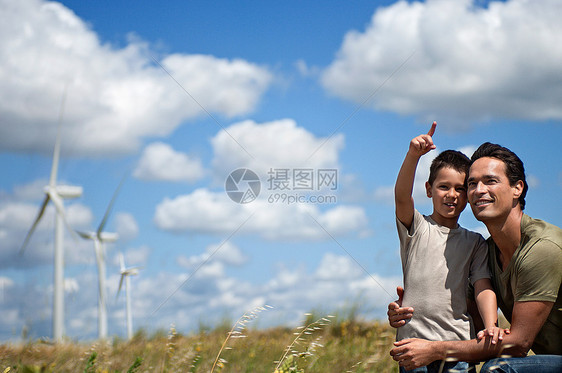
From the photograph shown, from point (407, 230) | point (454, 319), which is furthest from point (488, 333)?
point (407, 230)

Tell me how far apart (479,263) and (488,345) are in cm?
70

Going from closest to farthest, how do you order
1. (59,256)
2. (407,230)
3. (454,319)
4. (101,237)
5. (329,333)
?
1. (454,319)
2. (407,230)
3. (329,333)
4. (59,256)
5. (101,237)

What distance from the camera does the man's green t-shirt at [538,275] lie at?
13.5 ft

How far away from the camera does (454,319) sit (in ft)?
14.8

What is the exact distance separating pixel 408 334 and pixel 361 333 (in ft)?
23.8

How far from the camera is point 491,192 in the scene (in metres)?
4.39

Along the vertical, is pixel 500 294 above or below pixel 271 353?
above

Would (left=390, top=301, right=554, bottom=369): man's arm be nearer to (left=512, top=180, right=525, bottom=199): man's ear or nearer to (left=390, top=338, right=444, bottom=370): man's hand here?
(left=390, top=338, right=444, bottom=370): man's hand

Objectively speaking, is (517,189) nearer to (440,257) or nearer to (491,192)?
(491,192)

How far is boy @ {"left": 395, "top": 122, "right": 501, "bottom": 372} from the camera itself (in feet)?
14.7

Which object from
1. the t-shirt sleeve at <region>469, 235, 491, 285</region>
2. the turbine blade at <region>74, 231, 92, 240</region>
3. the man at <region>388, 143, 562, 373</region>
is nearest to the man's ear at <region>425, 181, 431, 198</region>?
the man at <region>388, 143, 562, 373</region>

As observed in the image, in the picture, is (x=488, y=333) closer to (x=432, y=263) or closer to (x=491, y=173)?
(x=432, y=263)

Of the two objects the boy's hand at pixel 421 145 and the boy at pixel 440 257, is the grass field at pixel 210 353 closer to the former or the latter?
the boy at pixel 440 257

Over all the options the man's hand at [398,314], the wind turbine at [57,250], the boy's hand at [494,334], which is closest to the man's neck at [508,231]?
the boy's hand at [494,334]
